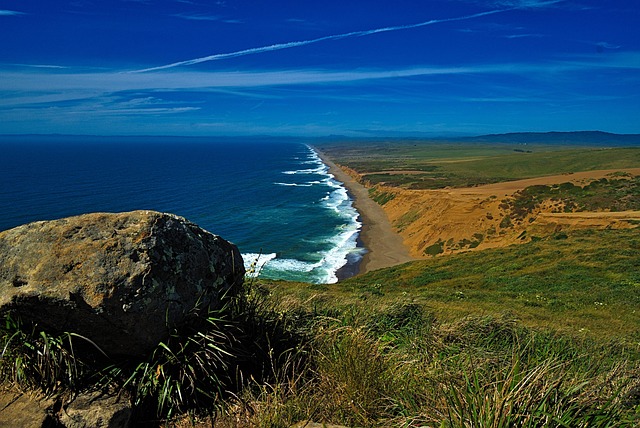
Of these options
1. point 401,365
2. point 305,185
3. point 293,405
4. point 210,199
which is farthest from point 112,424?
point 305,185

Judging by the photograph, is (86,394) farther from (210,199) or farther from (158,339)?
(210,199)

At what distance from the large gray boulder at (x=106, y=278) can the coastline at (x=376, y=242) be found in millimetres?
33285

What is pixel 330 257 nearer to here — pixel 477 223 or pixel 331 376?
pixel 477 223

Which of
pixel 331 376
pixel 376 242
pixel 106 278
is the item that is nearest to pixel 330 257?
pixel 376 242

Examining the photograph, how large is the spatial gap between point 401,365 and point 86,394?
10.4 feet

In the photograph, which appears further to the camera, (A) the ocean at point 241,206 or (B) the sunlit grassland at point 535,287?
(A) the ocean at point 241,206

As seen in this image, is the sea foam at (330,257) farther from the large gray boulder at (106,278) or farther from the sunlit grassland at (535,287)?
the large gray boulder at (106,278)

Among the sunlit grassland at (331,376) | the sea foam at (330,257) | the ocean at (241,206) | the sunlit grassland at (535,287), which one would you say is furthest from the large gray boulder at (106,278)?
the ocean at (241,206)

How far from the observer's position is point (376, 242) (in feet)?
169

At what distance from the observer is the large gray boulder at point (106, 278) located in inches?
168

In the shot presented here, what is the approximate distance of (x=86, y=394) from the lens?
429cm

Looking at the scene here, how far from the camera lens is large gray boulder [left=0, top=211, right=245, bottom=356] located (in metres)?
4.27

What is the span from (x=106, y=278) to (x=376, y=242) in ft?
157

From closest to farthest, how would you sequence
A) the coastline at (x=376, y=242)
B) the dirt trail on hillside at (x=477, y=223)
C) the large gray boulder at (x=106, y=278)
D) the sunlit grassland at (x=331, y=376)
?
the sunlit grassland at (x=331, y=376)
the large gray boulder at (x=106, y=278)
the dirt trail on hillside at (x=477, y=223)
the coastline at (x=376, y=242)
